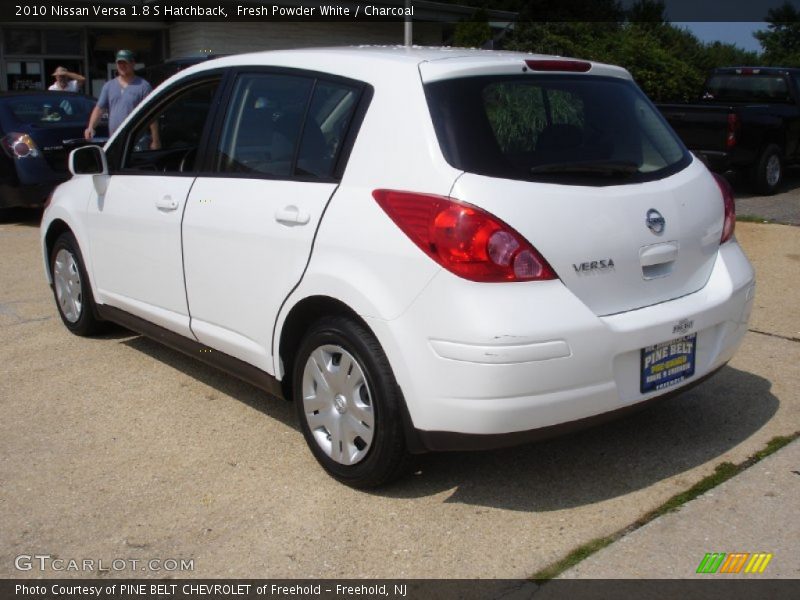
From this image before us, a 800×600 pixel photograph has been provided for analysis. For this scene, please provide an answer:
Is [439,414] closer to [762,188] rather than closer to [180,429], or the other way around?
[180,429]

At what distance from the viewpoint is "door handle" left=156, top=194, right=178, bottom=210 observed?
473cm

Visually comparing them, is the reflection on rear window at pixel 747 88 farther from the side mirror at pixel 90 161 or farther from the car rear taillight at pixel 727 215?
the side mirror at pixel 90 161

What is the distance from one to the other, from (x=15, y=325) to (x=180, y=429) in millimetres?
2482

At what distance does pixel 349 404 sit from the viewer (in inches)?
151

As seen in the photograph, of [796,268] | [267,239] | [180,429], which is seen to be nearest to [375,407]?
[267,239]

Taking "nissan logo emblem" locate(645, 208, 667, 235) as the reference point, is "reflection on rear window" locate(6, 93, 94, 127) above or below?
above

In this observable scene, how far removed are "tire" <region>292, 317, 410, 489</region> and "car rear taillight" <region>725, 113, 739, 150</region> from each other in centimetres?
919

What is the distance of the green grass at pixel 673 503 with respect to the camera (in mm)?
3305

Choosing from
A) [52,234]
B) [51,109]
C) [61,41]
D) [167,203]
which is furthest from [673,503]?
[61,41]

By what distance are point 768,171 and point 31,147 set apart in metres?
9.02

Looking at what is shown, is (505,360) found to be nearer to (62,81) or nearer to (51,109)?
(51,109)
